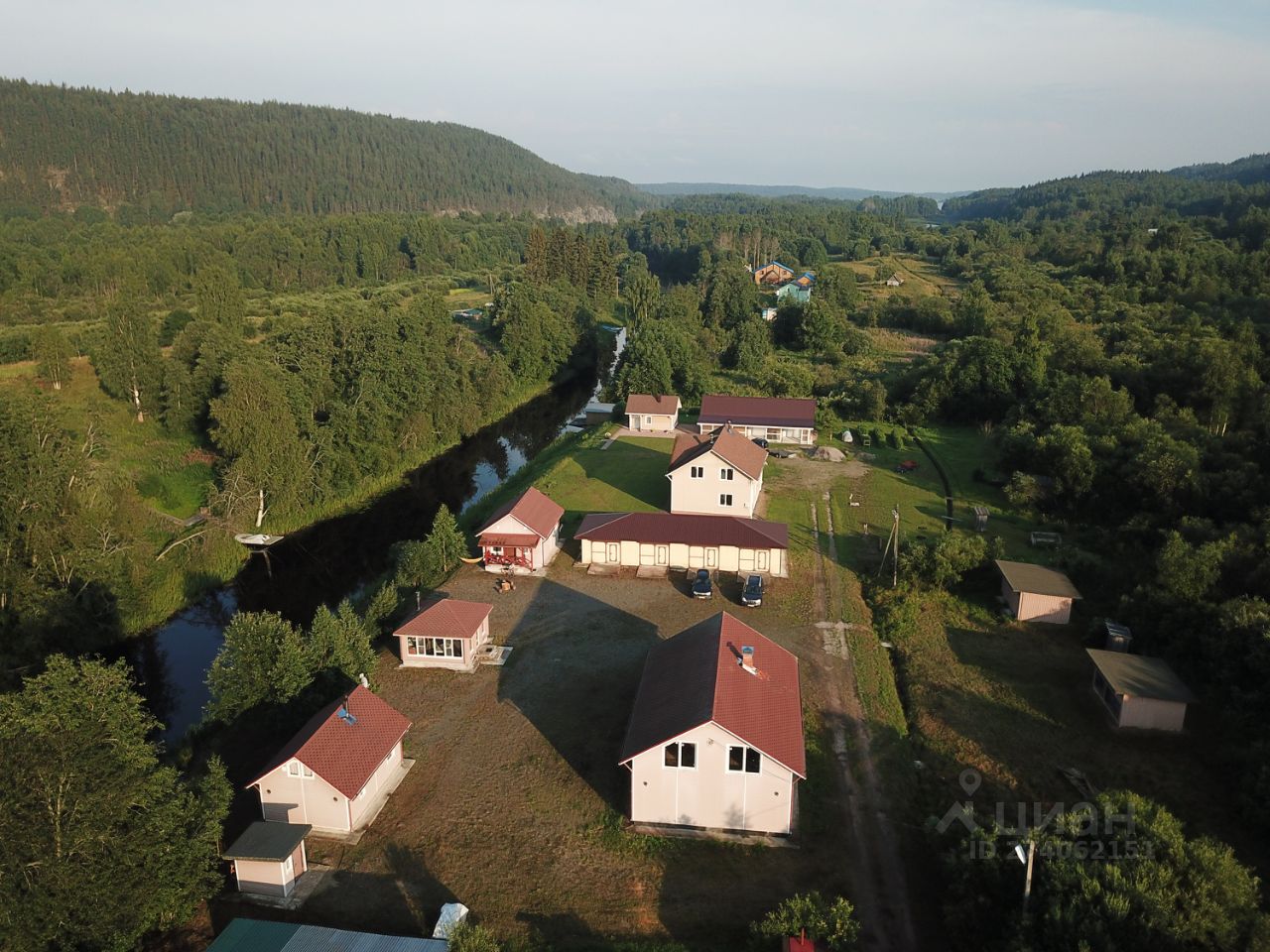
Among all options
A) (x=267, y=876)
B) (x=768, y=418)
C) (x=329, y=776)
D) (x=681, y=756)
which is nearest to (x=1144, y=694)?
(x=681, y=756)

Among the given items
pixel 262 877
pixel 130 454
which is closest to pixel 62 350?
pixel 130 454

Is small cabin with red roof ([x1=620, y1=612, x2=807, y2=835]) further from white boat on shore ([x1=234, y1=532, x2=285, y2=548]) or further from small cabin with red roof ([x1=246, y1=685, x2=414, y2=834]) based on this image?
white boat on shore ([x1=234, y1=532, x2=285, y2=548])

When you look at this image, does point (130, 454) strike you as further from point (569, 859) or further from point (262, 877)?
point (569, 859)

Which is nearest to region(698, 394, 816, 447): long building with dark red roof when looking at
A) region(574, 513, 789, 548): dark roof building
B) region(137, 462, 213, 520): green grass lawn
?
region(574, 513, 789, 548): dark roof building

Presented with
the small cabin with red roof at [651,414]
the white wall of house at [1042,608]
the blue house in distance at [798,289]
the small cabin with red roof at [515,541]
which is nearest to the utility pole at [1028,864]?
the white wall of house at [1042,608]

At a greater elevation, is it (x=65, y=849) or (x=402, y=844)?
(x=65, y=849)

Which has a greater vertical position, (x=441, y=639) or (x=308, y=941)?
(x=308, y=941)

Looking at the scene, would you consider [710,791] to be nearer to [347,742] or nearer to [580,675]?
[580,675]
